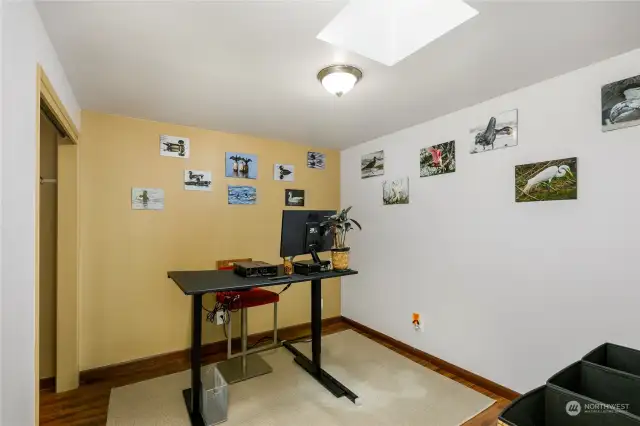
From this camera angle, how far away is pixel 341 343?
3521 mm

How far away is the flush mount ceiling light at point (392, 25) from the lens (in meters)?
1.51

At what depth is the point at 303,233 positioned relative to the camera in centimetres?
251

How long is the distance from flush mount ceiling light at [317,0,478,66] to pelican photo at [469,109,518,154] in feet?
3.75

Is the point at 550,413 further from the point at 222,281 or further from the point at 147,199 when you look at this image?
the point at 147,199

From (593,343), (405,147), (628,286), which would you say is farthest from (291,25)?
(593,343)

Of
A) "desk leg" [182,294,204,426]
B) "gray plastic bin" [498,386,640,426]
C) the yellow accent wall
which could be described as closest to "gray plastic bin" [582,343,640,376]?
"gray plastic bin" [498,386,640,426]

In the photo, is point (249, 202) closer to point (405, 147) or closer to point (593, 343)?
point (405, 147)

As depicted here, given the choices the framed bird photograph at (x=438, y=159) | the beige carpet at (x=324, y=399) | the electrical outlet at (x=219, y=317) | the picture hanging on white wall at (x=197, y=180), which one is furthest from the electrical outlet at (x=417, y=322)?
the picture hanging on white wall at (x=197, y=180)

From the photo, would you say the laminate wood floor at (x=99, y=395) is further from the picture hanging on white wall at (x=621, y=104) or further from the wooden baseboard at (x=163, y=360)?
the picture hanging on white wall at (x=621, y=104)

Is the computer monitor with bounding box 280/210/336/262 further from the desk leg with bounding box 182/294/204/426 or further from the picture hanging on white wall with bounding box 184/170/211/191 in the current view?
the picture hanging on white wall with bounding box 184/170/211/191

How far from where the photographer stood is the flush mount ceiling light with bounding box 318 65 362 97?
2.02m

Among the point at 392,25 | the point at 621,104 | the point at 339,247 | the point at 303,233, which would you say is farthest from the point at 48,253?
the point at 621,104

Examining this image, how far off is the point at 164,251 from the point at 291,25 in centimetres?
246

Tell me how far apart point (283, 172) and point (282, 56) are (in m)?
2.01
